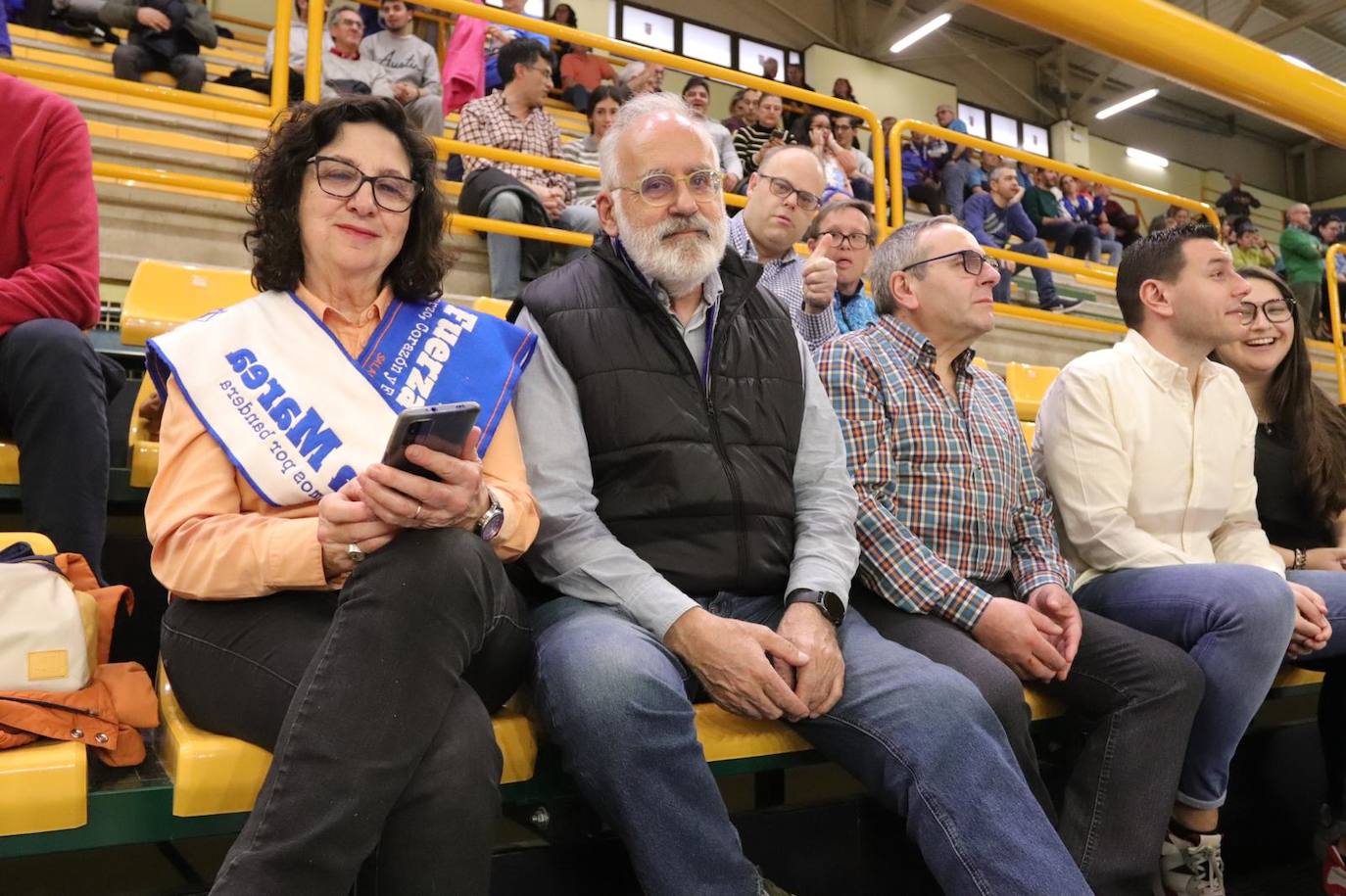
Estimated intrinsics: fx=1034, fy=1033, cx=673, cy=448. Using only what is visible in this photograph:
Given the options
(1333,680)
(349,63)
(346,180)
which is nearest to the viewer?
→ (346,180)

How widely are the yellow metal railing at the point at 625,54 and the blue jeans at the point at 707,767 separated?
2.30 metres

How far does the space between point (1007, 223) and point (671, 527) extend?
676cm

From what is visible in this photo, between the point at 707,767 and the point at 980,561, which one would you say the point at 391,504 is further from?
the point at 980,561

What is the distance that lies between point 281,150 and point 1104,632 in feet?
5.44

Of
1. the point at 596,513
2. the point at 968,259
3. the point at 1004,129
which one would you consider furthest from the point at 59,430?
the point at 1004,129

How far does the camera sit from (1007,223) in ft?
25.3

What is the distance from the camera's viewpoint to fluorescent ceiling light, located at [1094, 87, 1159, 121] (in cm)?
1341

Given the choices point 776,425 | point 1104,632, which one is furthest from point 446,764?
point 1104,632

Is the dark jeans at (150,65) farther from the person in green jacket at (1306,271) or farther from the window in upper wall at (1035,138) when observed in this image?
the window in upper wall at (1035,138)

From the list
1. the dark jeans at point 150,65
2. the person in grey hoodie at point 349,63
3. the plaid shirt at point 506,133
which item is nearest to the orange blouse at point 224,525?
the plaid shirt at point 506,133

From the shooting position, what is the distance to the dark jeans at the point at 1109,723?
1.71 m

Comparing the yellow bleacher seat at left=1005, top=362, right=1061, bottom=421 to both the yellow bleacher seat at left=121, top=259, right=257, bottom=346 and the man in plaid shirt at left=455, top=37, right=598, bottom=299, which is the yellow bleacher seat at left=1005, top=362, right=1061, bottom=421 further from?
the yellow bleacher seat at left=121, top=259, right=257, bottom=346

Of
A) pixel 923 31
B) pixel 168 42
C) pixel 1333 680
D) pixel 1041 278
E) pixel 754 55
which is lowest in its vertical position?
pixel 1333 680

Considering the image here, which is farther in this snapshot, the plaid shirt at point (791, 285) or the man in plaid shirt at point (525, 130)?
the man in plaid shirt at point (525, 130)
